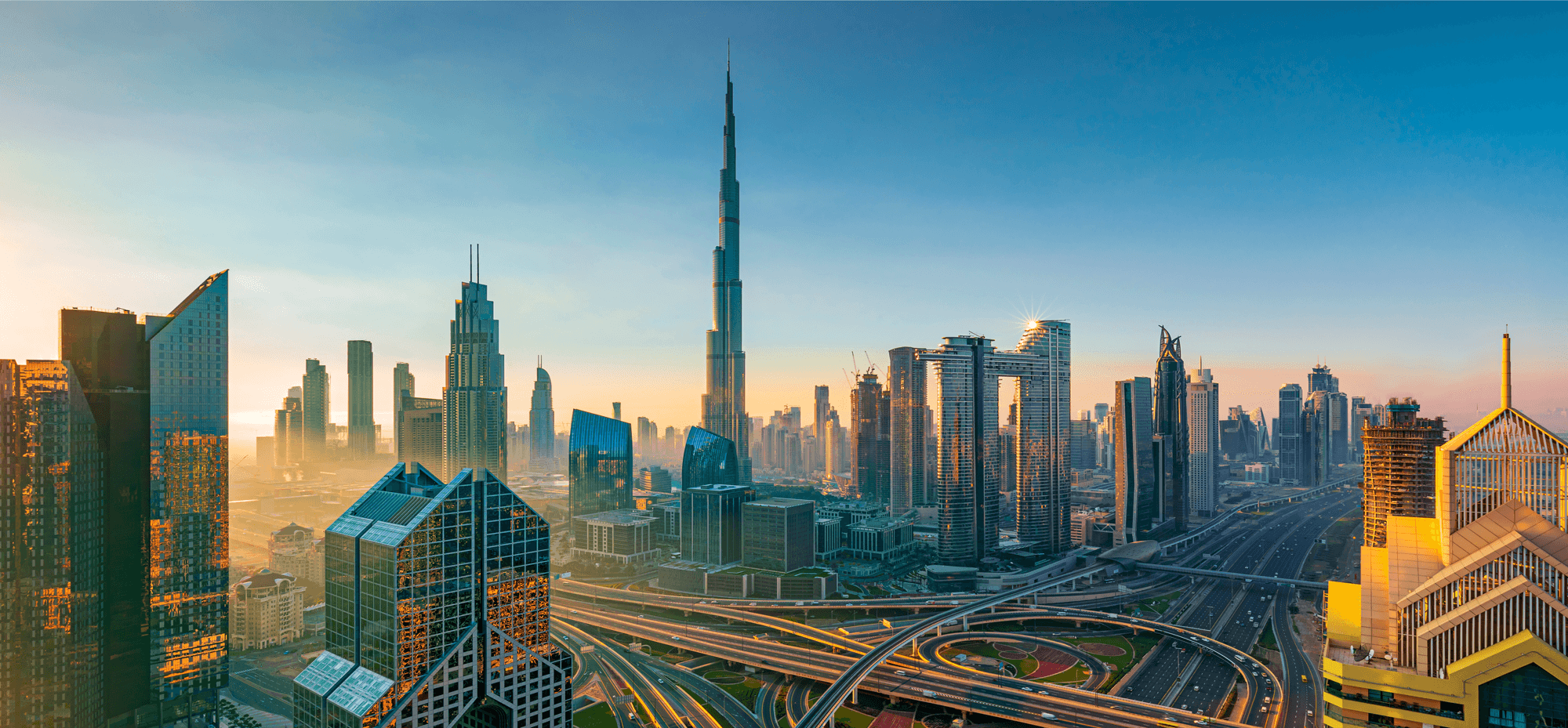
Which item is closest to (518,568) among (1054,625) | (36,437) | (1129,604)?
(36,437)

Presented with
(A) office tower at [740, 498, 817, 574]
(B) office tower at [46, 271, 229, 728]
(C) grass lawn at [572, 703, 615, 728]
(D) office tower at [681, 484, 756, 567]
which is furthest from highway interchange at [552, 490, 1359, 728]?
(B) office tower at [46, 271, 229, 728]

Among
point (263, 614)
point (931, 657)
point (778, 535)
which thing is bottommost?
point (931, 657)

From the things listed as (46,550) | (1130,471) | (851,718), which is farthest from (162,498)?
(1130,471)

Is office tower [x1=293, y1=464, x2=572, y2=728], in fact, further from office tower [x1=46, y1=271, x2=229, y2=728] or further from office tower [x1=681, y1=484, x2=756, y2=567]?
office tower [x1=681, y1=484, x2=756, y2=567]

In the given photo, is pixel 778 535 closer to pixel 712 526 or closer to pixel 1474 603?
pixel 712 526

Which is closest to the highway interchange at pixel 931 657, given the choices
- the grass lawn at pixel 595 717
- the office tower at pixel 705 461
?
the grass lawn at pixel 595 717

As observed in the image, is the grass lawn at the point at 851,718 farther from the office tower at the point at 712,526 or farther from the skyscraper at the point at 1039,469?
the skyscraper at the point at 1039,469

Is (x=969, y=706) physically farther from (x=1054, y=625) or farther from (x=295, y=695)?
(x=295, y=695)
